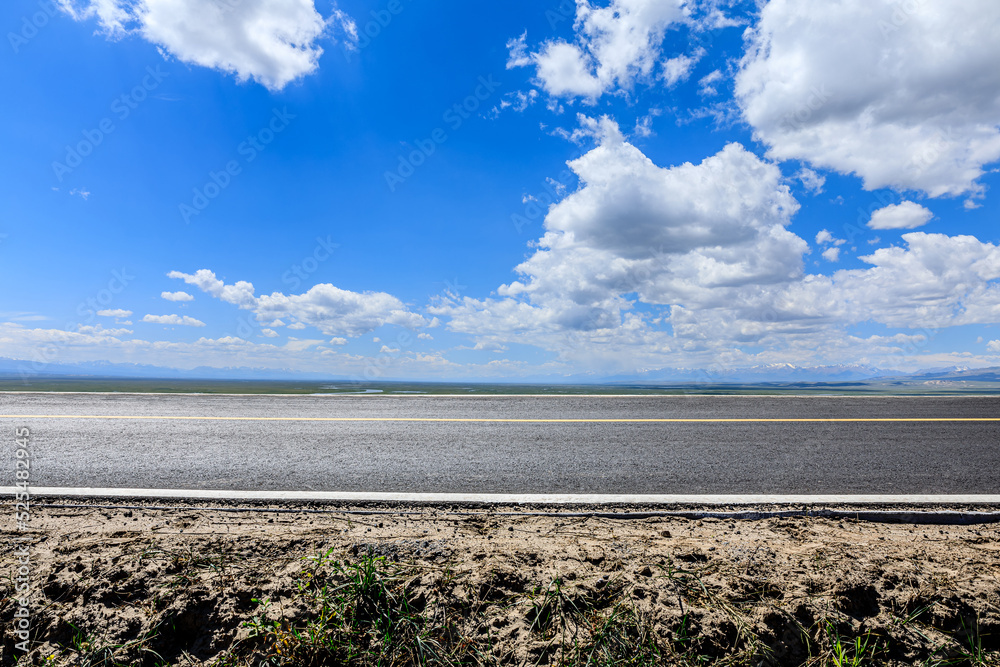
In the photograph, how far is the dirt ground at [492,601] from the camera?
81.9 inches

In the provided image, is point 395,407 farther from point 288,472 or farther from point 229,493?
point 229,493

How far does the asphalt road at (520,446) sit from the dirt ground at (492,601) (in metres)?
1.59

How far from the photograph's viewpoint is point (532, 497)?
4148 millimetres

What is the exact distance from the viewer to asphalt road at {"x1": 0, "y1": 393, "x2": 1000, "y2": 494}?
4609 millimetres

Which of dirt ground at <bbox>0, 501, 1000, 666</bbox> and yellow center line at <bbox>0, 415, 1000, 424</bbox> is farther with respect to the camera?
yellow center line at <bbox>0, 415, 1000, 424</bbox>

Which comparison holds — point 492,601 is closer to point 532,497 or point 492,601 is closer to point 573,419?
point 532,497

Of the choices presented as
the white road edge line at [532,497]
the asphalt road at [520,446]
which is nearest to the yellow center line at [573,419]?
the asphalt road at [520,446]

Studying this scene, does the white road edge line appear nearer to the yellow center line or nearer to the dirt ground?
the dirt ground

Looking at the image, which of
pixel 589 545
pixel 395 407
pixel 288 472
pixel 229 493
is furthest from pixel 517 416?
pixel 589 545

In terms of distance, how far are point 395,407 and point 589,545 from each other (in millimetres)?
7090

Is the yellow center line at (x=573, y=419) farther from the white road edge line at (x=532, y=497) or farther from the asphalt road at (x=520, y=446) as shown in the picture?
the white road edge line at (x=532, y=497)

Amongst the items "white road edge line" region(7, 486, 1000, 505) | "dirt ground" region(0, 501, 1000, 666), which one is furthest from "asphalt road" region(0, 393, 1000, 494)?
"dirt ground" region(0, 501, 1000, 666)

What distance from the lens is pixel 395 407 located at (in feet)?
31.1

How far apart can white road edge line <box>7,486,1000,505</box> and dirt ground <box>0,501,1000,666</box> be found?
1017mm
